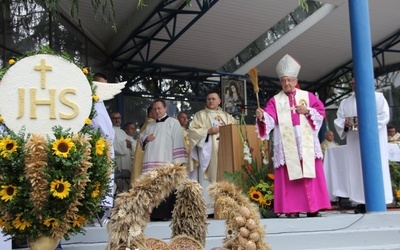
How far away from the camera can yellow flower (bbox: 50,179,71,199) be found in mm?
2420

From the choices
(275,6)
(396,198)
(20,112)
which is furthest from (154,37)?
(20,112)

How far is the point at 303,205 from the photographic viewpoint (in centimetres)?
565

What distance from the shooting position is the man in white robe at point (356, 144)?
6.46m

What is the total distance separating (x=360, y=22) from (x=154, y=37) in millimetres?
7384

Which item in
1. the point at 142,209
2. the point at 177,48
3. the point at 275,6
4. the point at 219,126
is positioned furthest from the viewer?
the point at 177,48

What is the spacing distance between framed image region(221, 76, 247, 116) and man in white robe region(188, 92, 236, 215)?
495 centimetres

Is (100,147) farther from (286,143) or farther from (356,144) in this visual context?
(356,144)

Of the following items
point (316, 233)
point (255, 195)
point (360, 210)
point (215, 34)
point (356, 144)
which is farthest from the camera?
point (215, 34)

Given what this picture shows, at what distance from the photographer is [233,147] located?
6.27 meters

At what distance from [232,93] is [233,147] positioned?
248 inches

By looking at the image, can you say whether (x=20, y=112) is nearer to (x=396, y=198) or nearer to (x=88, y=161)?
(x=88, y=161)

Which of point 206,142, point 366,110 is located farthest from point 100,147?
point 206,142

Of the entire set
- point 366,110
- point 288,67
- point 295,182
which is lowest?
point 295,182

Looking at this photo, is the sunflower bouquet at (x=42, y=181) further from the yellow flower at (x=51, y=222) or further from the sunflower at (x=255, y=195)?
the sunflower at (x=255, y=195)
